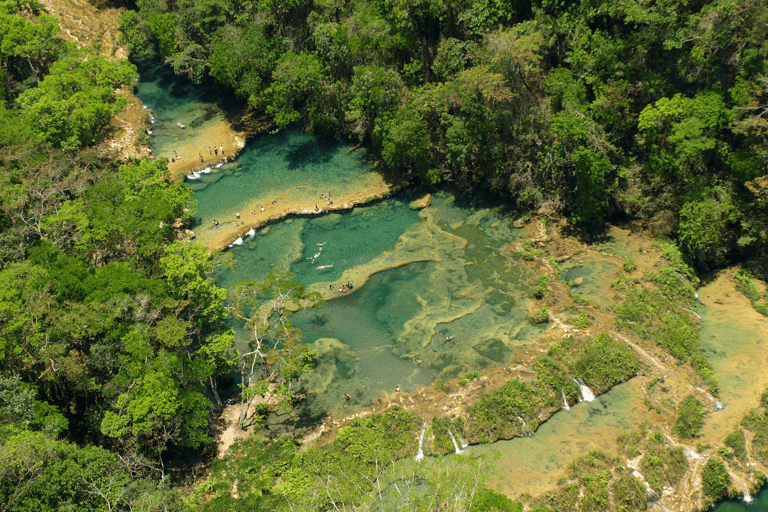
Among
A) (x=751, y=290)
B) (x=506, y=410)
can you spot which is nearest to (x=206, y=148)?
(x=506, y=410)

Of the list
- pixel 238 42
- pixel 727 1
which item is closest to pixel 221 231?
pixel 238 42

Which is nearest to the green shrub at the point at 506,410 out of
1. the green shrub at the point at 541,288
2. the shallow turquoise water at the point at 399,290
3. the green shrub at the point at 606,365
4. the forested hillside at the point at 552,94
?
the shallow turquoise water at the point at 399,290

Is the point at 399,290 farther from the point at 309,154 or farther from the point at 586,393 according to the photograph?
the point at 309,154

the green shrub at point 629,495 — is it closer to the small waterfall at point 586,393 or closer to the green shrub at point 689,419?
the green shrub at point 689,419

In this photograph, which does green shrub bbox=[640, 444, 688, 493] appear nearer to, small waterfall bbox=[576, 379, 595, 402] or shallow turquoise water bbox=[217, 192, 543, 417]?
small waterfall bbox=[576, 379, 595, 402]

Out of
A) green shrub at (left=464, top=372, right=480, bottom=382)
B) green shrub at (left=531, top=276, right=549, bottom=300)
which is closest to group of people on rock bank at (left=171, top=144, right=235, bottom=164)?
green shrub at (left=531, top=276, right=549, bottom=300)

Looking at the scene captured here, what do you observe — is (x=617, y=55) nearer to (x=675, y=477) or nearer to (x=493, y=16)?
(x=493, y=16)
